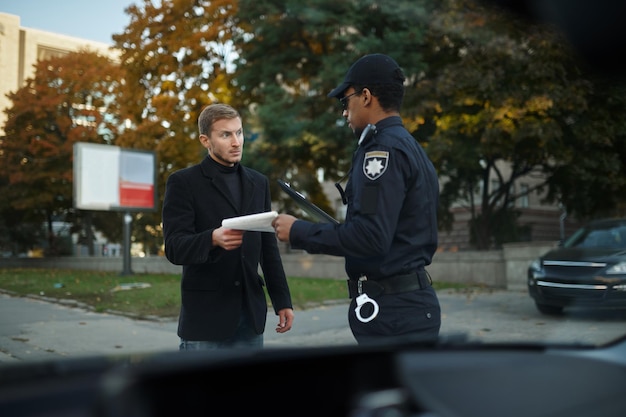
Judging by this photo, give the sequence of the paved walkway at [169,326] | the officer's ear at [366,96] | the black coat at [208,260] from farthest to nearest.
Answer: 1. the paved walkway at [169,326]
2. the black coat at [208,260]
3. the officer's ear at [366,96]

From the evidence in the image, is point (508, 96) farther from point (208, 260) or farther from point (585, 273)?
point (208, 260)

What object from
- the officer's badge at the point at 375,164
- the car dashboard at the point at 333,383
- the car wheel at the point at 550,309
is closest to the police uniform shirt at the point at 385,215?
the officer's badge at the point at 375,164

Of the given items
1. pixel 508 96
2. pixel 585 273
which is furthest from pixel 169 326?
pixel 508 96

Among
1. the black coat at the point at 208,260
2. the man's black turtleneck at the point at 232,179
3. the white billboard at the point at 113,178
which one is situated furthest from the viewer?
the white billboard at the point at 113,178

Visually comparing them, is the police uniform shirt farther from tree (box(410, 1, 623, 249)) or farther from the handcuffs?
tree (box(410, 1, 623, 249))

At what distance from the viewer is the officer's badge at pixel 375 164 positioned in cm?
246

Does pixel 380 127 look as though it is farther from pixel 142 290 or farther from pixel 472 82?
pixel 472 82

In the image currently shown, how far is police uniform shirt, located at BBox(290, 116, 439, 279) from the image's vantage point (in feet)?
7.84

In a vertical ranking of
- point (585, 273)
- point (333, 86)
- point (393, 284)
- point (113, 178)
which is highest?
point (333, 86)

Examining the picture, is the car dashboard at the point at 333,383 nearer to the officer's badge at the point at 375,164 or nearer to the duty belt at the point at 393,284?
the officer's badge at the point at 375,164

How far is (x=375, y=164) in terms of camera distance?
2492mm

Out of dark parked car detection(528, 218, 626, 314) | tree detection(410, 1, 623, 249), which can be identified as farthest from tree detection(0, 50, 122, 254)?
dark parked car detection(528, 218, 626, 314)

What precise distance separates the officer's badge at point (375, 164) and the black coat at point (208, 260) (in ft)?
3.27

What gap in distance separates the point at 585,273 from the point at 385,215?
9452mm
